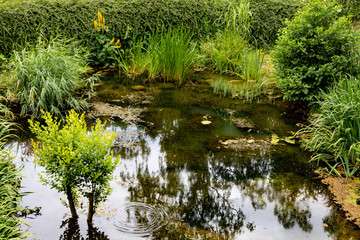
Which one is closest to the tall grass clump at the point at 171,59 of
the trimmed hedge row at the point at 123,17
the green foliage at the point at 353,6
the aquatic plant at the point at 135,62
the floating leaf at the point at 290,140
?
the aquatic plant at the point at 135,62

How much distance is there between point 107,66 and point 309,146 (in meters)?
5.47

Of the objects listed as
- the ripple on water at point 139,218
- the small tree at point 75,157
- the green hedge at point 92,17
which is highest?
the green hedge at point 92,17

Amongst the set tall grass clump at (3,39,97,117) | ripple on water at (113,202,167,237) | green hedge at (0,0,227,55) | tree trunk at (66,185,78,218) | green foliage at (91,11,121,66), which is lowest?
ripple on water at (113,202,167,237)

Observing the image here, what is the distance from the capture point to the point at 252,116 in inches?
238

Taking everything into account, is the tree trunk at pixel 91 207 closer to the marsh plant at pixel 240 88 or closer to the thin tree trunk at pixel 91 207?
the thin tree trunk at pixel 91 207

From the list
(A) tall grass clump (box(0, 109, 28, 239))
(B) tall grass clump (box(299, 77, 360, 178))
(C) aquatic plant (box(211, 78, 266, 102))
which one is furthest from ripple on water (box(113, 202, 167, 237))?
(C) aquatic plant (box(211, 78, 266, 102))

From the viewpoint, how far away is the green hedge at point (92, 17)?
7.91m

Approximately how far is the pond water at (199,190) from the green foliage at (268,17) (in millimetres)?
4412

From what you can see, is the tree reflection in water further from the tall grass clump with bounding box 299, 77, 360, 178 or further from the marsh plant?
the marsh plant

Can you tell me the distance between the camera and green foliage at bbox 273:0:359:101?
5.67 meters

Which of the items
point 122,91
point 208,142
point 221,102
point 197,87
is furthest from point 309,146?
point 122,91

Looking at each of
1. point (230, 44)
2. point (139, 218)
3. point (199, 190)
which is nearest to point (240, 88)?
point (230, 44)

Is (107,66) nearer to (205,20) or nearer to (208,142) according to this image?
(205,20)

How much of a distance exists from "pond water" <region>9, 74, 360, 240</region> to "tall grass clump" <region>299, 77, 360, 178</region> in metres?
0.26
